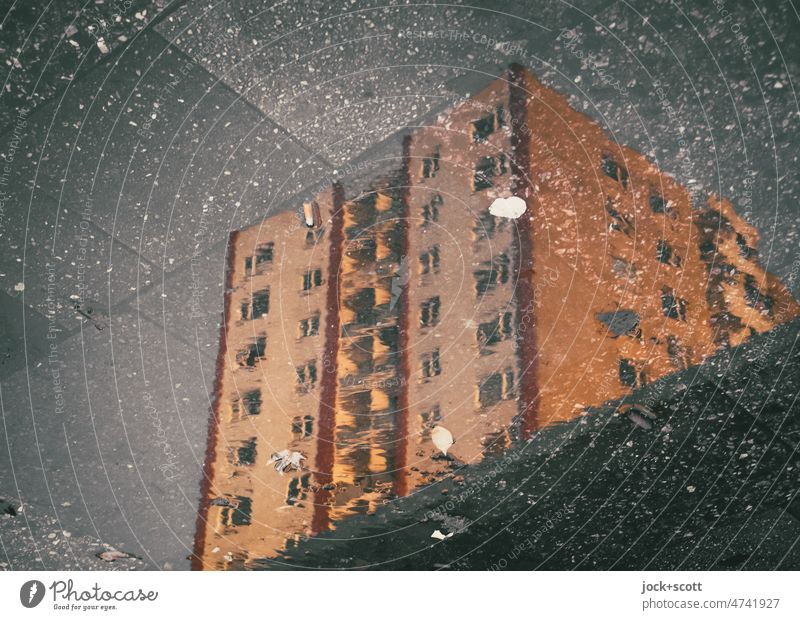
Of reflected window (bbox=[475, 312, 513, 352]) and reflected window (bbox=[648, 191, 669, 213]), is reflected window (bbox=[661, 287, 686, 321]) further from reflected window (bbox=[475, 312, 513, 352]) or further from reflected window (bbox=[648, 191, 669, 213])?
reflected window (bbox=[475, 312, 513, 352])

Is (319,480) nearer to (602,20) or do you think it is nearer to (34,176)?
(34,176)

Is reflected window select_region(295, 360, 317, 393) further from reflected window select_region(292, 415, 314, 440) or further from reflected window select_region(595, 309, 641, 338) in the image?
reflected window select_region(595, 309, 641, 338)

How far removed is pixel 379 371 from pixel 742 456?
61 cm

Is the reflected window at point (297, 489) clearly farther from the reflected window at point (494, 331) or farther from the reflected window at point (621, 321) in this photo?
the reflected window at point (621, 321)

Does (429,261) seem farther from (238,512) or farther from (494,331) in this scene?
(238,512)

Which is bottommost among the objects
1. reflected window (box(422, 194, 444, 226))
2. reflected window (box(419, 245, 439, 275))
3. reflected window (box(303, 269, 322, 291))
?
reflected window (box(303, 269, 322, 291))

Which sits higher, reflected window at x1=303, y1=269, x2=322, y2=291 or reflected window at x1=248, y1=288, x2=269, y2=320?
reflected window at x1=303, y1=269, x2=322, y2=291

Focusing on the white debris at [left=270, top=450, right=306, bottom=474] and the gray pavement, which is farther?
the white debris at [left=270, top=450, right=306, bottom=474]

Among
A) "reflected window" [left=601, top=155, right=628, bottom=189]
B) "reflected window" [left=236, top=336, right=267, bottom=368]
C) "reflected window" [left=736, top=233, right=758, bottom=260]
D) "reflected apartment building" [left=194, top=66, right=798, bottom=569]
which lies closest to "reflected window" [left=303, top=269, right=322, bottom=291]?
"reflected apartment building" [left=194, top=66, right=798, bottom=569]

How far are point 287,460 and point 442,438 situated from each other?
25 cm

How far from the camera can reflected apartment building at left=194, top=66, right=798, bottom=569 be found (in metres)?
0.90

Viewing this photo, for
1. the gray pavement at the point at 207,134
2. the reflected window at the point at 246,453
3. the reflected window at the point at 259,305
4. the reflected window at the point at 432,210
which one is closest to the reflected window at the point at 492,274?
the reflected window at the point at 432,210

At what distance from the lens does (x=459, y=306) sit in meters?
0.93

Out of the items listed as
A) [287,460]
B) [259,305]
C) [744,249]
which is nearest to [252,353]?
[259,305]
